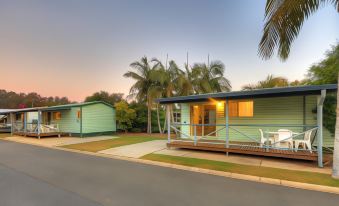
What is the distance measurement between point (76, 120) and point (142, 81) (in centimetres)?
709

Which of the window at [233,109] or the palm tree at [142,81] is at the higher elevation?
the palm tree at [142,81]

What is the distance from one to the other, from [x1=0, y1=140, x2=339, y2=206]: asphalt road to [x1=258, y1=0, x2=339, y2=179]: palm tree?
2.38 m

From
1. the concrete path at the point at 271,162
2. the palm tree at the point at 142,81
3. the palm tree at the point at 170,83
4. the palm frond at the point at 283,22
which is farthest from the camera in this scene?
the palm tree at the point at 142,81

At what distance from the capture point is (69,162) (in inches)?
304

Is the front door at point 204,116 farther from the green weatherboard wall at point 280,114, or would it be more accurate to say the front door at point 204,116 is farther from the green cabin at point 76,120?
the green cabin at point 76,120

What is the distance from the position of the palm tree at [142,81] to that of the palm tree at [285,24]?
552 inches

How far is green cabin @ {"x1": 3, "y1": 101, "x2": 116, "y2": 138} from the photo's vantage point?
17.0 metres

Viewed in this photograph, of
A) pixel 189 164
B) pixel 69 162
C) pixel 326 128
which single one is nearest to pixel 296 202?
pixel 189 164

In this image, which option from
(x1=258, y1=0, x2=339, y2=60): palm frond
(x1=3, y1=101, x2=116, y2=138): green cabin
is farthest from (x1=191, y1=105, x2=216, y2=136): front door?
(x1=3, y1=101, x2=116, y2=138): green cabin

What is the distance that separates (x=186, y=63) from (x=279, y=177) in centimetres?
1654

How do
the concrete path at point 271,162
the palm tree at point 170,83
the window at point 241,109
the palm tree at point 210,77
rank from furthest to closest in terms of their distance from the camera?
the palm tree at point 210,77, the palm tree at point 170,83, the window at point 241,109, the concrete path at point 271,162

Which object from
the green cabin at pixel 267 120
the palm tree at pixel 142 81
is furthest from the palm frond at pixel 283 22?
the palm tree at pixel 142 81

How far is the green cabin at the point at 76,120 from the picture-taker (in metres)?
17.0

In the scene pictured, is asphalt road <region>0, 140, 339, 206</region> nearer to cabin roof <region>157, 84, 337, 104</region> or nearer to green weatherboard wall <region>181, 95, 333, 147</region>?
cabin roof <region>157, 84, 337, 104</region>
